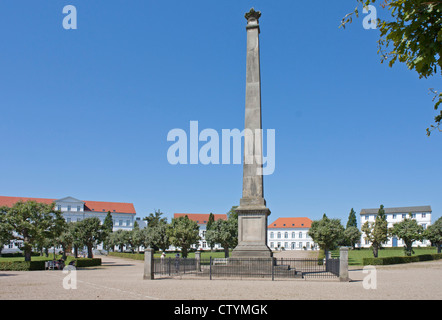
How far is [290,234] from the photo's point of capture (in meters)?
126

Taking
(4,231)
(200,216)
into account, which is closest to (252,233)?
(4,231)

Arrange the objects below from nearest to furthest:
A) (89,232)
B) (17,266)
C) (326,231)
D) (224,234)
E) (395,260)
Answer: (17,266)
(395,260)
(89,232)
(326,231)
(224,234)

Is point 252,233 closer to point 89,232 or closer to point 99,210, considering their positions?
point 89,232

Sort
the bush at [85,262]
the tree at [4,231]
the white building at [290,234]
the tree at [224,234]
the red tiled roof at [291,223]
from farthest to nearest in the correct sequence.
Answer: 1. the red tiled roof at [291,223]
2. the white building at [290,234]
3. the tree at [224,234]
4. the bush at [85,262]
5. the tree at [4,231]

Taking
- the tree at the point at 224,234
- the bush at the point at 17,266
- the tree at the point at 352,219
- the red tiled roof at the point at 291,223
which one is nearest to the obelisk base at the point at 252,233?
the bush at the point at 17,266

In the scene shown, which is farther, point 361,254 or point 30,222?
point 361,254

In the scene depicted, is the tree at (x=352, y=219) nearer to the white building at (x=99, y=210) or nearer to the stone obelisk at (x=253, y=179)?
the white building at (x=99, y=210)

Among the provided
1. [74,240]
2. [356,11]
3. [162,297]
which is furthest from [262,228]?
[74,240]

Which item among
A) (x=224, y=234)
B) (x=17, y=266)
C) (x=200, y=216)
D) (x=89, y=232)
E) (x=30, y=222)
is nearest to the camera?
(x=17, y=266)

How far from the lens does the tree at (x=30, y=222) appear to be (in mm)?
30830

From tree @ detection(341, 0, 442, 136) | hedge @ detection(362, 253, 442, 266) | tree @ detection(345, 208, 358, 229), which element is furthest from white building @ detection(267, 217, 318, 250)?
tree @ detection(341, 0, 442, 136)

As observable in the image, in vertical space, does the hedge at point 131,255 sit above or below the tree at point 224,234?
below

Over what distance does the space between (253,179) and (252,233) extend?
2.86 meters
